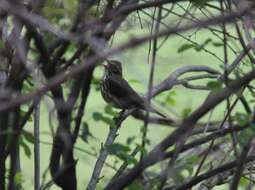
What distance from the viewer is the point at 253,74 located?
6.73ft

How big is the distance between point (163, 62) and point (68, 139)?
1.13 m

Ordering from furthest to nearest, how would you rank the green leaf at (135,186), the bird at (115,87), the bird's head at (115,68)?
the bird's head at (115,68), the bird at (115,87), the green leaf at (135,186)

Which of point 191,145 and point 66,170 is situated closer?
point 191,145

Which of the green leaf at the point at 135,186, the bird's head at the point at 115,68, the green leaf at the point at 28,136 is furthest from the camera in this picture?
the bird's head at the point at 115,68

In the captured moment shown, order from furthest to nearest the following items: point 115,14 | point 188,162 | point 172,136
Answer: point 188,162 < point 172,136 < point 115,14

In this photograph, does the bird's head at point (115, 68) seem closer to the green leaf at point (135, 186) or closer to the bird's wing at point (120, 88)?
the bird's wing at point (120, 88)

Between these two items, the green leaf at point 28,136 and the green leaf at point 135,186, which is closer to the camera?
the green leaf at point 135,186

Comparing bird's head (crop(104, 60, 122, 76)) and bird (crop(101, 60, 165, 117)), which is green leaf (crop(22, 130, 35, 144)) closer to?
bird (crop(101, 60, 165, 117))

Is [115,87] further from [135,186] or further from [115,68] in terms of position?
[135,186]

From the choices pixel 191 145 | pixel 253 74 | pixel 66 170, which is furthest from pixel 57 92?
pixel 253 74

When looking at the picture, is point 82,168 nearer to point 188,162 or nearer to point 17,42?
point 188,162

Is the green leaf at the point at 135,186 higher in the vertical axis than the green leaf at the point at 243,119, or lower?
lower

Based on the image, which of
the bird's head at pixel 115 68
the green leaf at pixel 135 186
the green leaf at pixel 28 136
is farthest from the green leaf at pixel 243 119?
the bird's head at pixel 115 68

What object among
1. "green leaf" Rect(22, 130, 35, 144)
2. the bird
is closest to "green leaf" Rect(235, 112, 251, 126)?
"green leaf" Rect(22, 130, 35, 144)
